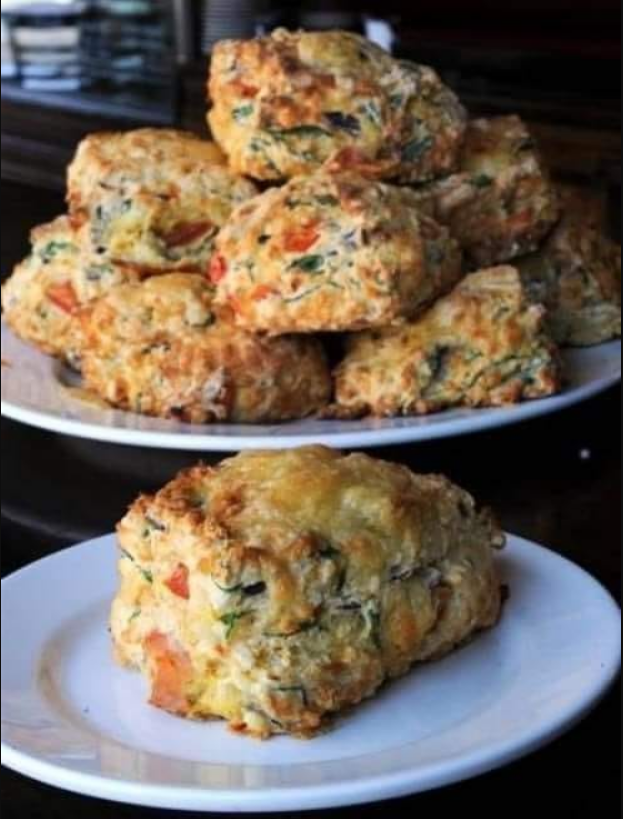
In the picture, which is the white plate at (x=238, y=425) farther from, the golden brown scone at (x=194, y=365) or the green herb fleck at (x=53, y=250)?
the green herb fleck at (x=53, y=250)

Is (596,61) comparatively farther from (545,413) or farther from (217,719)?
(217,719)

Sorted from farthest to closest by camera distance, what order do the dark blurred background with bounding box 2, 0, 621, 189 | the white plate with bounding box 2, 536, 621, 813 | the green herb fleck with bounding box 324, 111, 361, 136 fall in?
the dark blurred background with bounding box 2, 0, 621, 189, the green herb fleck with bounding box 324, 111, 361, 136, the white plate with bounding box 2, 536, 621, 813

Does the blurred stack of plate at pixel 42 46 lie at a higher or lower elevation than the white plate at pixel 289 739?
lower

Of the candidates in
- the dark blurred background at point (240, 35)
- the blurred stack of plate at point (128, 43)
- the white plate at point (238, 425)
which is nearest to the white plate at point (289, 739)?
the white plate at point (238, 425)

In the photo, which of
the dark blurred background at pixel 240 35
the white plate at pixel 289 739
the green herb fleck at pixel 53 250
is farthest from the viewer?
the dark blurred background at pixel 240 35

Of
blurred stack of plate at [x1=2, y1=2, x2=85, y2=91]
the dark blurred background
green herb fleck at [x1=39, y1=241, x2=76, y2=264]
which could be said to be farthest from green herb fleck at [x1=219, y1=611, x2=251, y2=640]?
blurred stack of plate at [x1=2, y1=2, x2=85, y2=91]

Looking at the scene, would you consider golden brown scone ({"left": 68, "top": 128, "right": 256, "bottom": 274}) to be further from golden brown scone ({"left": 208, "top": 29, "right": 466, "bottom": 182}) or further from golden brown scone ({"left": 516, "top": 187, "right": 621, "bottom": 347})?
golden brown scone ({"left": 516, "top": 187, "right": 621, "bottom": 347})

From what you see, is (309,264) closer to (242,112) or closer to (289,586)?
(242,112)
